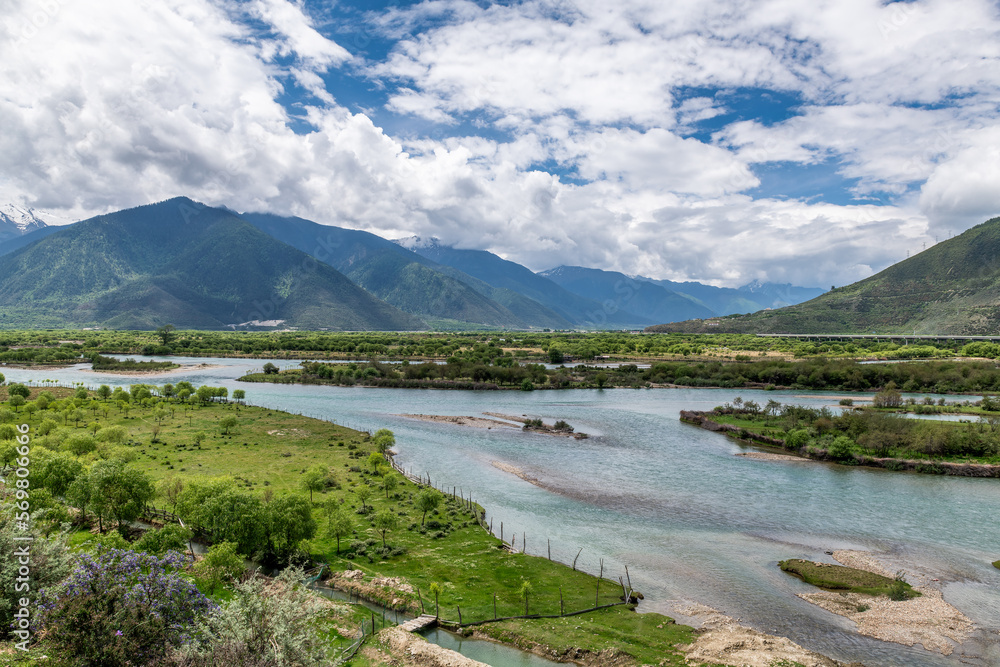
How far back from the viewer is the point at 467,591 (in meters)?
32.5

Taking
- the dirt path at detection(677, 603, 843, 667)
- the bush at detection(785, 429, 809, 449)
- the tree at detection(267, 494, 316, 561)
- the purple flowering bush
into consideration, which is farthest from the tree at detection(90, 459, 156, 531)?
the bush at detection(785, 429, 809, 449)

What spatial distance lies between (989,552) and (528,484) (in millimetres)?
37763

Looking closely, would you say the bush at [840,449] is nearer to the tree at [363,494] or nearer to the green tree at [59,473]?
the tree at [363,494]

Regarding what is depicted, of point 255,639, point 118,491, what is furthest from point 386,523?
point 255,639

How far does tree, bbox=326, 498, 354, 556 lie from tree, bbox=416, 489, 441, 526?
567 centimetres

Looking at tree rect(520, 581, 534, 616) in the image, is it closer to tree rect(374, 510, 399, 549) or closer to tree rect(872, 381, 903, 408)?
tree rect(374, 510, 399, 549)

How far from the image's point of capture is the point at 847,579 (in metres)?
35.5

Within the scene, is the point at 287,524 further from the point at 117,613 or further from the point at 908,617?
the point at 908,617

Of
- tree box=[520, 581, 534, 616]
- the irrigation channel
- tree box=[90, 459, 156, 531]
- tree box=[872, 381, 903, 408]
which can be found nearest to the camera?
tree box=[520, 581, 534, 616]

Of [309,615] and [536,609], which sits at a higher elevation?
[309,615]

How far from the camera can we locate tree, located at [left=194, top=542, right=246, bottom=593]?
1149 inches

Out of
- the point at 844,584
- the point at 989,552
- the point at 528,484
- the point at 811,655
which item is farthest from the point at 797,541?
the point at 528,484

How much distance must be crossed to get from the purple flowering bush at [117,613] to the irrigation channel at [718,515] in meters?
24.4

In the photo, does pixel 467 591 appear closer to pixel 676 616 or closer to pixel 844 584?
pixel 676 616
